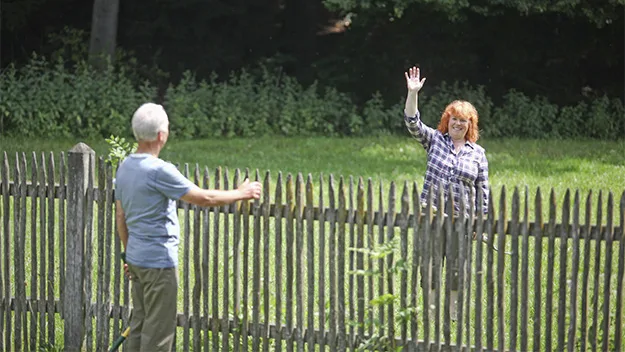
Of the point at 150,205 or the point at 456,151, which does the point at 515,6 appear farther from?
the point at 150,205

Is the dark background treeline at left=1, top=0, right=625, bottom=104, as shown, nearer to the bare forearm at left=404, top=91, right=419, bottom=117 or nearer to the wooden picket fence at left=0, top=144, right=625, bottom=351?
the bare forearm at left=404, top=91, right=419, bottom=117

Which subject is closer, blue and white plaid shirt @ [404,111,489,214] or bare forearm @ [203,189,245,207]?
bare forearm @ [203,189,245,207]

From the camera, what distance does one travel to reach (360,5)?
1959 cm

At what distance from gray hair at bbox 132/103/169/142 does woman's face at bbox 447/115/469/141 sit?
273 cm

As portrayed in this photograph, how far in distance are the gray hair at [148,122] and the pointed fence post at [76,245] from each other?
136cm

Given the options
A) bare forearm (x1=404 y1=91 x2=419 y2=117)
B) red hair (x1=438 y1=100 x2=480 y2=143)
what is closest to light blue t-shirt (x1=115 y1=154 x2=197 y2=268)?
bare forearm (x1=404 y1=91 x2=419 y2=117)

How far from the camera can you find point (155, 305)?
5.86m

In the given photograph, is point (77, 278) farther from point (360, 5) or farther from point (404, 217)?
point (360, 5)

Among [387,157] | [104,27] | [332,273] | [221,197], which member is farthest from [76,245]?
[104,27]

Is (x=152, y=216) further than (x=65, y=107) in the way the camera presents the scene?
No

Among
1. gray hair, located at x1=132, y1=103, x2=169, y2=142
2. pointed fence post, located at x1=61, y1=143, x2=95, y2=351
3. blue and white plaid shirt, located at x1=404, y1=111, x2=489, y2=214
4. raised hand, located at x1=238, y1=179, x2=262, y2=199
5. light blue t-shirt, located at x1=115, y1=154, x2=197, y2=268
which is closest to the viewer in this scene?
gray hair, located at x1=132, y1=103, x2=169, y2=142

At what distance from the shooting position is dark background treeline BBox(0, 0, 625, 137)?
66.2 feet

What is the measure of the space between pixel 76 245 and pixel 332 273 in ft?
6.13

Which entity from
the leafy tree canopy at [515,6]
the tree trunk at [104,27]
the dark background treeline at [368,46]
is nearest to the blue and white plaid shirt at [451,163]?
the leafy tree canopy at [515,6]
